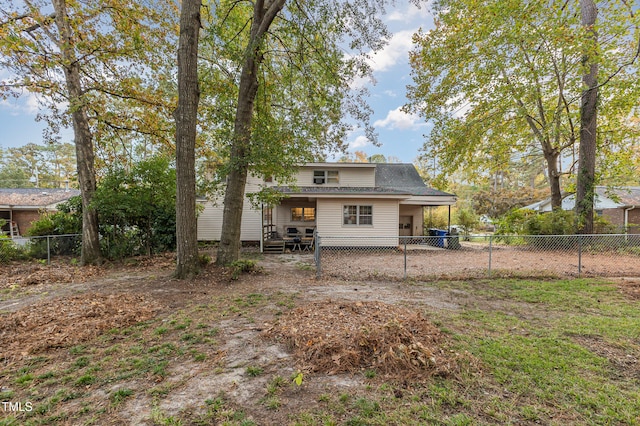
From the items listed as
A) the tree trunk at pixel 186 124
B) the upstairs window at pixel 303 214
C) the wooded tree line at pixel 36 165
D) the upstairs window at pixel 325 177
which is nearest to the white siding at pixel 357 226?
the upstairs window at pixel 303 214

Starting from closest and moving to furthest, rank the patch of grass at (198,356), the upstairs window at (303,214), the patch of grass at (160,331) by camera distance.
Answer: the patch of grass at (198,356) < the patch of grass at (160,331) < the upstairs window at (303,214)

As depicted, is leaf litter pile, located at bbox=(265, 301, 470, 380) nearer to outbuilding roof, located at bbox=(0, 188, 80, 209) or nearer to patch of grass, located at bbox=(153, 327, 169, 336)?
patch of grass, located at bbox=(153, 327, 169, 336)

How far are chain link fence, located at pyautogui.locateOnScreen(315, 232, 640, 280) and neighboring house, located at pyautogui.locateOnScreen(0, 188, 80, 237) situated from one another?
21190 millimetres

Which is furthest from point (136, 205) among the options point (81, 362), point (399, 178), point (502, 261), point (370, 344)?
point (399, 178)

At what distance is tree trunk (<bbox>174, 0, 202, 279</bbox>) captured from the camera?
21.1ft

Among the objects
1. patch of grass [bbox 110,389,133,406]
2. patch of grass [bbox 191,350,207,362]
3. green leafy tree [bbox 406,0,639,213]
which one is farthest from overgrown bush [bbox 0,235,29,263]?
green leafy tree [bbox 406,0,639,213]

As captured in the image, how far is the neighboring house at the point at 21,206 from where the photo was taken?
17859mm

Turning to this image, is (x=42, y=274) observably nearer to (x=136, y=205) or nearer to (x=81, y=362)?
(x=136, y=205)

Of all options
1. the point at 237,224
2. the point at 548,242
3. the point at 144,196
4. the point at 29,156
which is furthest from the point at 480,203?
the point at 29,156

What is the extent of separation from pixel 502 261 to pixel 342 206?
7035 millimetres

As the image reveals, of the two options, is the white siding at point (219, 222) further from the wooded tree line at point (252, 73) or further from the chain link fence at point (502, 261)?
the chain link fence at point (502, 261)

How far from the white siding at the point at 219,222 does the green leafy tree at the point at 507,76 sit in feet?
32.6

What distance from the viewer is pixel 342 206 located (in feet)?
42.8

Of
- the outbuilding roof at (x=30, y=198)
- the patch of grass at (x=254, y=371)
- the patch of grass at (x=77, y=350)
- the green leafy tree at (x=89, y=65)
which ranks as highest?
the green leafy tree at (x=89, y=65)
